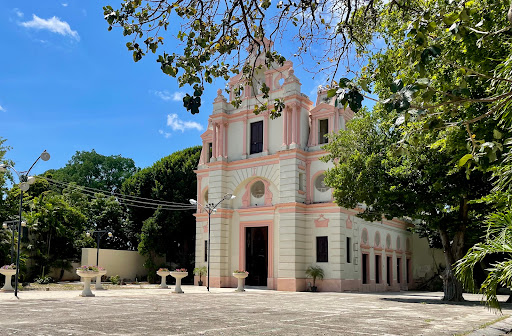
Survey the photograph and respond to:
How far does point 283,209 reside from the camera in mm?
27453

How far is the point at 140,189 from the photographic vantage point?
39531 millimetres

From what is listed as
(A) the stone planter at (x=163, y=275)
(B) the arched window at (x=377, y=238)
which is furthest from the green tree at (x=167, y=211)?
(B) the arched window at (x=377, y=238)

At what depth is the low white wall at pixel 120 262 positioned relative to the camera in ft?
110

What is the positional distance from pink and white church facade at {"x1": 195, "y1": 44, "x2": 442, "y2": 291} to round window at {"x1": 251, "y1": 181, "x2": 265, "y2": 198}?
6cm

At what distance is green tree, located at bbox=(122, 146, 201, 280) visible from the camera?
3591 centimetres

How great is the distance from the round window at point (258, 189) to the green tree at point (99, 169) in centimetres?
2690

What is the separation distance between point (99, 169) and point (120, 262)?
68.3ft

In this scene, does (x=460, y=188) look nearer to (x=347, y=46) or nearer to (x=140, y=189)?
(x=347, y=46)

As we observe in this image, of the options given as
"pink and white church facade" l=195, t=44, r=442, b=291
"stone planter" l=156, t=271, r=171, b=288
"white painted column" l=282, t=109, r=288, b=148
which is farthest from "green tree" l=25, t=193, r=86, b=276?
"white painted column" l=282, t=109, r=288, b=148

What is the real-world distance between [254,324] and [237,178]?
20.1m

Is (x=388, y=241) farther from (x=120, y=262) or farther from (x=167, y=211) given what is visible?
(x=120, y=262)

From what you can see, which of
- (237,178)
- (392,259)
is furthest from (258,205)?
(392,259)

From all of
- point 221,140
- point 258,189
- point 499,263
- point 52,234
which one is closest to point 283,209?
point 258,189

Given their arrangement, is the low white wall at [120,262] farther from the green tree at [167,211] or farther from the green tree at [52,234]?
the green tree at [167,211]
